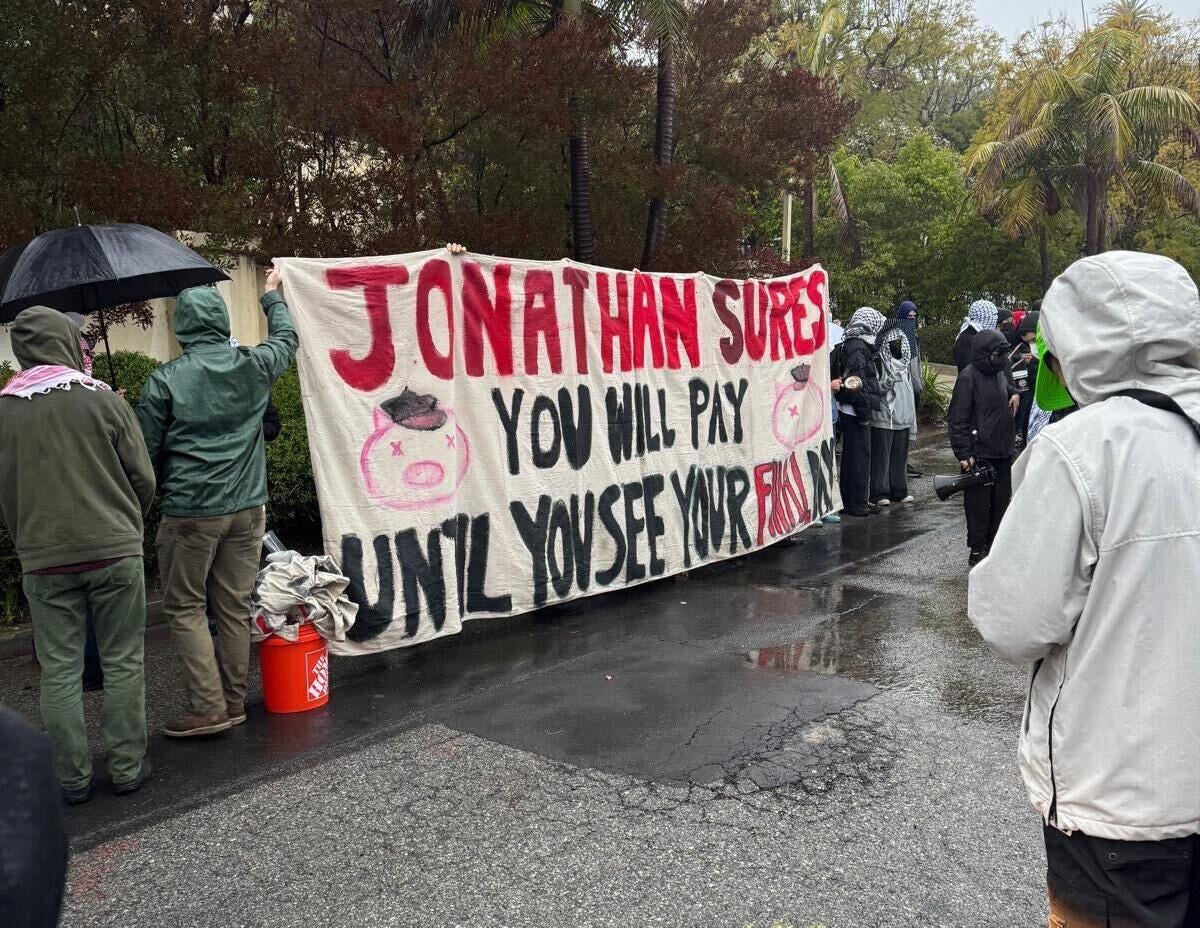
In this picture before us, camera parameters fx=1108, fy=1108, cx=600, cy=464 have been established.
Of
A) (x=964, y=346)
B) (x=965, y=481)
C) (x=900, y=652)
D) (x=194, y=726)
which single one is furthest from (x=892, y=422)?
(x=194, y=726)

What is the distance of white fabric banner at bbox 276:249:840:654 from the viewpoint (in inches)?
216

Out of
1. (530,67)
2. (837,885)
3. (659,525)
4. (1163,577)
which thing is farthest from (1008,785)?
(530,67)

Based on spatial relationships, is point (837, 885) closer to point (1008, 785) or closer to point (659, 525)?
point (1008, 785)

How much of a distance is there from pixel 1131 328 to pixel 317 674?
3980mm

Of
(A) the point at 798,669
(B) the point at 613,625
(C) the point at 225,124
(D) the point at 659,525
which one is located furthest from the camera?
(C) the point at 225,124

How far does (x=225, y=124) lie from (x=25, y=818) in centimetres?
931

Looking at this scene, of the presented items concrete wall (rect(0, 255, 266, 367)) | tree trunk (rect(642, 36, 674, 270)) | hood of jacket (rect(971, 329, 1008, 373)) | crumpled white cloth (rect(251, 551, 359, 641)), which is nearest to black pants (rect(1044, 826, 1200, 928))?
crumpled white cloth (rect(251, 551, 359, 641))

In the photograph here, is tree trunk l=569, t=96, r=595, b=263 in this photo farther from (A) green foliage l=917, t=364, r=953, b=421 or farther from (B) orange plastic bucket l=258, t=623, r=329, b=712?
(A) green foliage l=917, t=364, r=953, b=421

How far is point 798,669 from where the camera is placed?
563 cm

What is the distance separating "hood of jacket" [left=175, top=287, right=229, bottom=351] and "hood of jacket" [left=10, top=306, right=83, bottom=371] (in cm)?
49

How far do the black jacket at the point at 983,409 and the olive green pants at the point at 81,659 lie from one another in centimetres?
560

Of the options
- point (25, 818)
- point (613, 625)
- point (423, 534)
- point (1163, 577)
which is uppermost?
point (25, 818)

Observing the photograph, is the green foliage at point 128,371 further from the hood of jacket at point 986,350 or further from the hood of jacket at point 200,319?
the hood of jacket at point 986,350

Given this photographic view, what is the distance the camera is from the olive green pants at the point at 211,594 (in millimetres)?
4723
